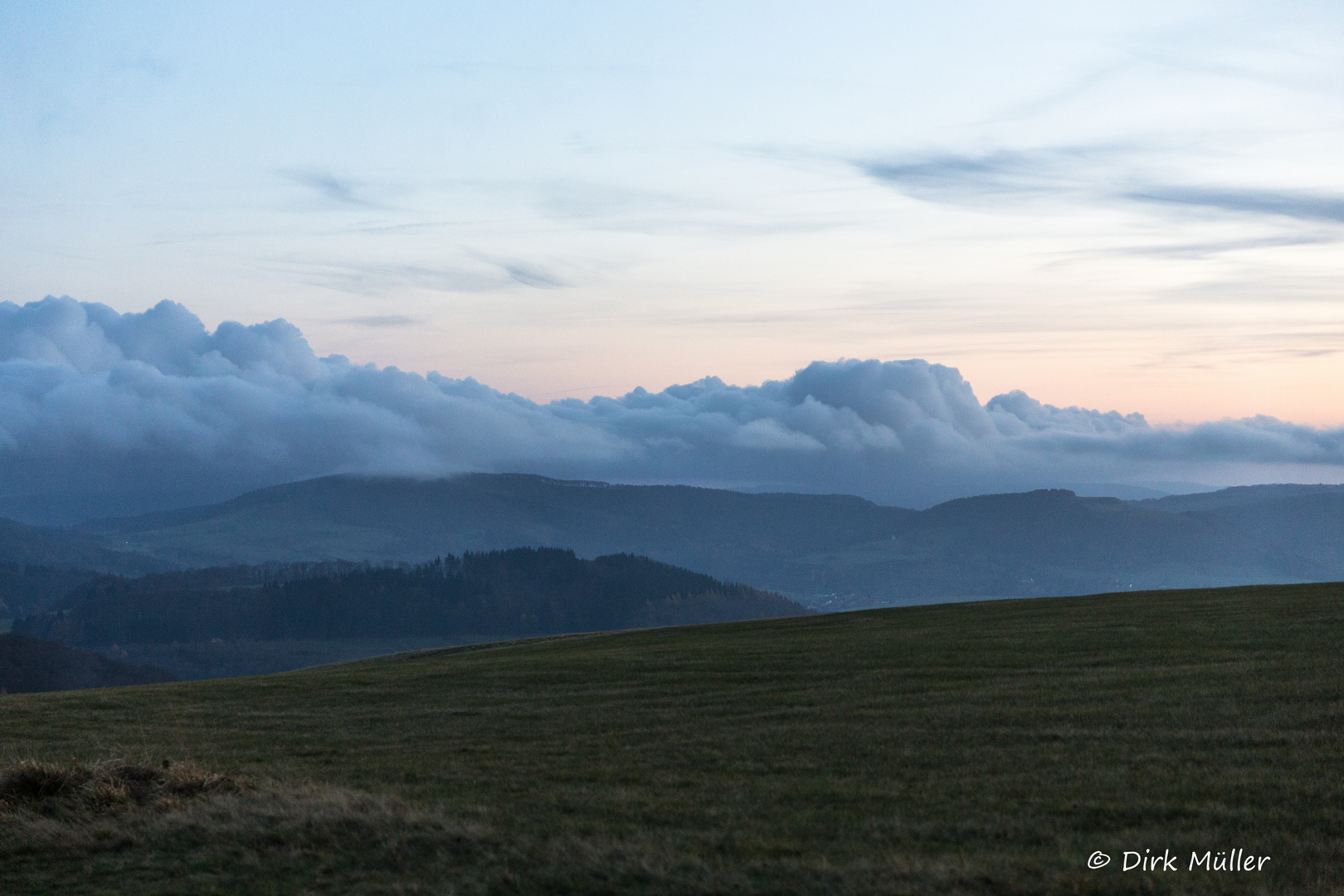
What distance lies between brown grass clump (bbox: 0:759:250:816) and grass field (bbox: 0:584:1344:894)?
1.01 feet

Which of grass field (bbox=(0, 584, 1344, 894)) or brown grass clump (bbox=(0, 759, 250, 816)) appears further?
brown grass clump (bbox=(0, 759, 250, 816))

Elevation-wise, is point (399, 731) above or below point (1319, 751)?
below

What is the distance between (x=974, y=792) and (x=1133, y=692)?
376 inches

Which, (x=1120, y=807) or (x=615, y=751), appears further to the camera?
(x=615, y=751)

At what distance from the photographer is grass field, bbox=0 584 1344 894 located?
11656mm

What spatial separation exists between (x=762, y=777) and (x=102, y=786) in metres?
10.3

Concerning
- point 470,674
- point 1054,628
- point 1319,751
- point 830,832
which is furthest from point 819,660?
point 830,832

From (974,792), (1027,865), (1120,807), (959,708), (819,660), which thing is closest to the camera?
(1027,865)

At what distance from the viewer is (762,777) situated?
55.2 ft

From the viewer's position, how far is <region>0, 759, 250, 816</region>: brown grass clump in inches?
617

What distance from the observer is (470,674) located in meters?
37.6

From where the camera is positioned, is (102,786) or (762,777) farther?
(762,777)

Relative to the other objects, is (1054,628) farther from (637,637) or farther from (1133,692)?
(637,637)

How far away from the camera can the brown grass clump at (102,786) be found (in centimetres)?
1567
